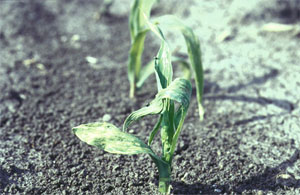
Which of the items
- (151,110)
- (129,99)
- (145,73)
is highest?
(151,110)

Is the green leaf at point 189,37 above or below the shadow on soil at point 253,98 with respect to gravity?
above

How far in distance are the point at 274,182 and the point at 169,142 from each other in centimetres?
47

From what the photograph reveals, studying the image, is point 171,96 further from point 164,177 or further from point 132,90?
point 132,90

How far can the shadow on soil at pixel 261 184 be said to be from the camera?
1.44 meters

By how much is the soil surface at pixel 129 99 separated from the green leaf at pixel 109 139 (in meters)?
0.27

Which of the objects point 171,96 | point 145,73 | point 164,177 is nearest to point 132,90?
point 145,73

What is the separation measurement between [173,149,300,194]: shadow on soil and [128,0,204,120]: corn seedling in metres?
0.37

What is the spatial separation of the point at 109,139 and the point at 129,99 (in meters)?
0.81

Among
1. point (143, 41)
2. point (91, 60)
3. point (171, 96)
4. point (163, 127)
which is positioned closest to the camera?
point (171, 96)

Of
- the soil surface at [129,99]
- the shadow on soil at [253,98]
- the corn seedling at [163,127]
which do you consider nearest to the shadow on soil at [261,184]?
the soil surface at [129,99]

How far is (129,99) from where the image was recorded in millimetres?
2041

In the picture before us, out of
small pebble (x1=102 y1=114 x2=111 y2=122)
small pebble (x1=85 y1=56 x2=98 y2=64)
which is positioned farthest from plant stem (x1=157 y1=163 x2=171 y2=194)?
small pebble (x1=85 y1=56 x2=98 y2=64)

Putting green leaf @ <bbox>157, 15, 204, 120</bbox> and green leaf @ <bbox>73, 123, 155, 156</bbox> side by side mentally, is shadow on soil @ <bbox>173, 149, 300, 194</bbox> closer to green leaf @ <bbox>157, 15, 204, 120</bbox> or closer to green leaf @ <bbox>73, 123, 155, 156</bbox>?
green leaf @ <bbox>73, 123, 155, 156</bbox>

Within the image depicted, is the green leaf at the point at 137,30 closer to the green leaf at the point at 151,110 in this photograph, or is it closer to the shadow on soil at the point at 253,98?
the shadow on soil at the point at 253,98
